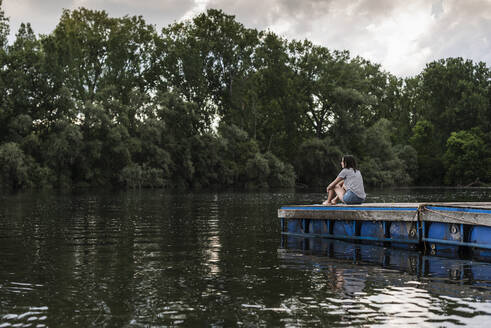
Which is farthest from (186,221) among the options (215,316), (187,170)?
(187,170)

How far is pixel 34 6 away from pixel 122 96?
57.7 ft

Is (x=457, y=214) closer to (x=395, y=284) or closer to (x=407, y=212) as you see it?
(x=407, y=212)

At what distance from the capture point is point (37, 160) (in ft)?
216

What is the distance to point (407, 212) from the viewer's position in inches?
606

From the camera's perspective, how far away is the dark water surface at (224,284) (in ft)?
27.0

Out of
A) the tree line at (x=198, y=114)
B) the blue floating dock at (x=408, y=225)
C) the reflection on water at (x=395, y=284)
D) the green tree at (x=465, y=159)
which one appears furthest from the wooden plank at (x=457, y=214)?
the green tree at (x=465, y=159)

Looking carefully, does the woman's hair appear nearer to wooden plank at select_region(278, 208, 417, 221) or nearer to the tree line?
wooden plank at select_region(278, 208, 417, 221)

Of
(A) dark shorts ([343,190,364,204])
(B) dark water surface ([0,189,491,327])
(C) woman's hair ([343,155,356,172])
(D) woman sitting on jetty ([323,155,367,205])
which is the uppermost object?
(C) woman's hair ([343,155,356,172])

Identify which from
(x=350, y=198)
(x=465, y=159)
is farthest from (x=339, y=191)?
(x=465, y=159)

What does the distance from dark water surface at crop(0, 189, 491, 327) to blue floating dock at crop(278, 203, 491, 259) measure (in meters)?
0.62

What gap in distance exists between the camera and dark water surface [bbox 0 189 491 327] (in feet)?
27.0

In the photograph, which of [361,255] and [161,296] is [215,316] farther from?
[361,255]

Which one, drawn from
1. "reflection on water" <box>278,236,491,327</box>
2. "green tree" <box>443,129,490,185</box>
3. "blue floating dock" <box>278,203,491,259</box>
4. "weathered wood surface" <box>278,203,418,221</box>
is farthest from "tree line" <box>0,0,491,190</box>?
"reflection on water" <box>278,236,491,327</box>

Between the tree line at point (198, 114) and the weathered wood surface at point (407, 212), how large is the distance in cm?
4834
